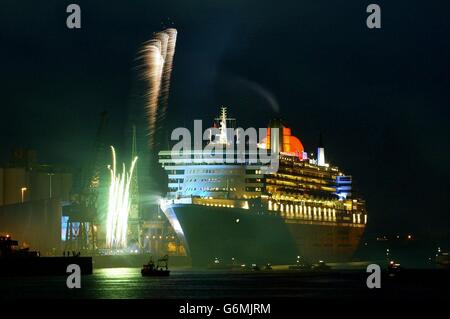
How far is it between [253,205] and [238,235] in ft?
18.5

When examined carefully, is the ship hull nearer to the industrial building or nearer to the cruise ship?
the cruise ship

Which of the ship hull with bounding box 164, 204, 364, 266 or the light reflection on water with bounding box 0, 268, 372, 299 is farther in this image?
the ship hull with bounding box 164, 204, 364, 266

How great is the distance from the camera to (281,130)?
459 ft

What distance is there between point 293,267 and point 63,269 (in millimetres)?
28028

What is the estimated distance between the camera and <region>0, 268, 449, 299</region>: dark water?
74.2m

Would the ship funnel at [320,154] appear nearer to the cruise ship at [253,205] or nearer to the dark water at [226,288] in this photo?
the cruise ship at [253,205]

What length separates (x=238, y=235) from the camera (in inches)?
4626

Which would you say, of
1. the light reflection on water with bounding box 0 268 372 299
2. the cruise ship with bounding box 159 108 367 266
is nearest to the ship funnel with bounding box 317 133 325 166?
the cruise ship with bounding box 159 108 367 266

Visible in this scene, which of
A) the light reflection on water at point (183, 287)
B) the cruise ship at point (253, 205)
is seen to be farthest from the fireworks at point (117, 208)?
the light reflection on water at point (183, 287)

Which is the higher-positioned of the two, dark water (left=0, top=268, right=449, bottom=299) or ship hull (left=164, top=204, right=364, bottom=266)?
ship hull (left=164, top=204, right=364, bottom=266)

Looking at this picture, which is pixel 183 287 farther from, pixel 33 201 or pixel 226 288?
pixel 33 201

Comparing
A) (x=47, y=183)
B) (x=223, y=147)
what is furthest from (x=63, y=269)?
(x=47, y=183)

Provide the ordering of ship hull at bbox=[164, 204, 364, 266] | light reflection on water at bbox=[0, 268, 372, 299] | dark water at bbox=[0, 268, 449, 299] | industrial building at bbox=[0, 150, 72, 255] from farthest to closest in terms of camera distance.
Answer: industrial building at bbox=[0, 150, 72, 255]
ship hull at bbox=[164, 204, 364, 266]
light reflection on water at bbox=[0, 268, 372, 299]
dark water at bbox=[0, 268, 449, 299]
